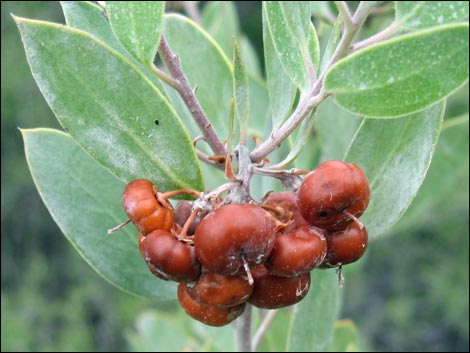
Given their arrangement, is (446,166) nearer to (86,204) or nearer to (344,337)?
(344,337)

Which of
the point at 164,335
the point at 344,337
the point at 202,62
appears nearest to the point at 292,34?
the point at 202,62

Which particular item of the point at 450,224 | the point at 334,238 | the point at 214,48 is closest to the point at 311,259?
the point at 334,238

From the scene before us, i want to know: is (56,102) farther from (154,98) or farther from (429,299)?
(429,299)

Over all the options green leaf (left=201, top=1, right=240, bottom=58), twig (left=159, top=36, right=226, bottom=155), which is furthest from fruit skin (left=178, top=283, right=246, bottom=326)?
green leaf (left=201, top=1, right=240, bottom=58)

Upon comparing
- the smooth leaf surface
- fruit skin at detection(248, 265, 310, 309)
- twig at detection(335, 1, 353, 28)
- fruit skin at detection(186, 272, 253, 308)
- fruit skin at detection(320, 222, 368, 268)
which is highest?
twig at detection(335, 1, 353, 28)

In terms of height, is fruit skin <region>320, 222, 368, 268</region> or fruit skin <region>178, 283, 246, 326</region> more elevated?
fruit skin <region>320, 222, 368, 268</region>

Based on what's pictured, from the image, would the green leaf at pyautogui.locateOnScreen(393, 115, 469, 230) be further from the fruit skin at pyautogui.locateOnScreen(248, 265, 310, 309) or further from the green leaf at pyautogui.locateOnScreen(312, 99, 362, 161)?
the fruit skin at pyautogui.locateOnScreen(248, 265, 310, 309)
